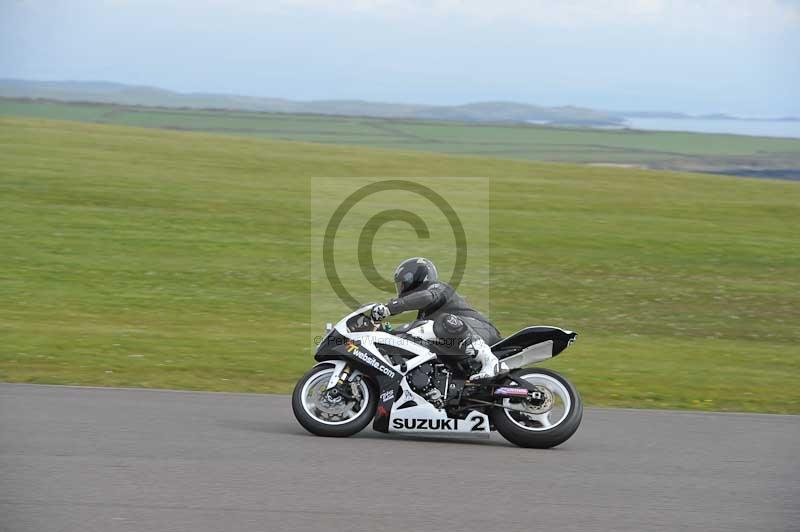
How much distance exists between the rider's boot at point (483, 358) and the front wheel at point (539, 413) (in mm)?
143

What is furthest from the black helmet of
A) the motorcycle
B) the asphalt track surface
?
the asphalt track surface

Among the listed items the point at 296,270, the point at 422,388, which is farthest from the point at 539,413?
the point at 296,270

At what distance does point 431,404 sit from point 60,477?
132 inches

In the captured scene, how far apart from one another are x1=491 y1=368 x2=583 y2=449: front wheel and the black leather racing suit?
537 millimetres

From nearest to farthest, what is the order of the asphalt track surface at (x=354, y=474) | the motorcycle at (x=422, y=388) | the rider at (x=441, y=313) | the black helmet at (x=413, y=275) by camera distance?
1. the asphalt track surface at (x=354, y=474)
2. the motorcycle at (x=422, y=388)
3. the rider at (x=441, y=313)
4. the black helmet at (x=413, y=275)

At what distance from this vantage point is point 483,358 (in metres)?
9.74

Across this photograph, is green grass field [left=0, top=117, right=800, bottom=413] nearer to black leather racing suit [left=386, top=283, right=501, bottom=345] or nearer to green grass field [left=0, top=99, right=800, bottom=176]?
black leather racing suit [left=386, top=283, right=501, bottom=345]

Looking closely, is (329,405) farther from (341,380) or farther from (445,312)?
(445,312)

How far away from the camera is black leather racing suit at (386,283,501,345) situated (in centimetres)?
979

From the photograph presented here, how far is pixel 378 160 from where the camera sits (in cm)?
4338

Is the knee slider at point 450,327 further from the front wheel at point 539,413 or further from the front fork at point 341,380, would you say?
the front fork at point 341,380

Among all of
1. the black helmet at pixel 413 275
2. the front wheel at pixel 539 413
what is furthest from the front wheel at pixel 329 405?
the front wheel at pixel 539 413

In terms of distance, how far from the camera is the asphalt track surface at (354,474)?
7.00 metres

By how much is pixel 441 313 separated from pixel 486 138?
102061 mm
